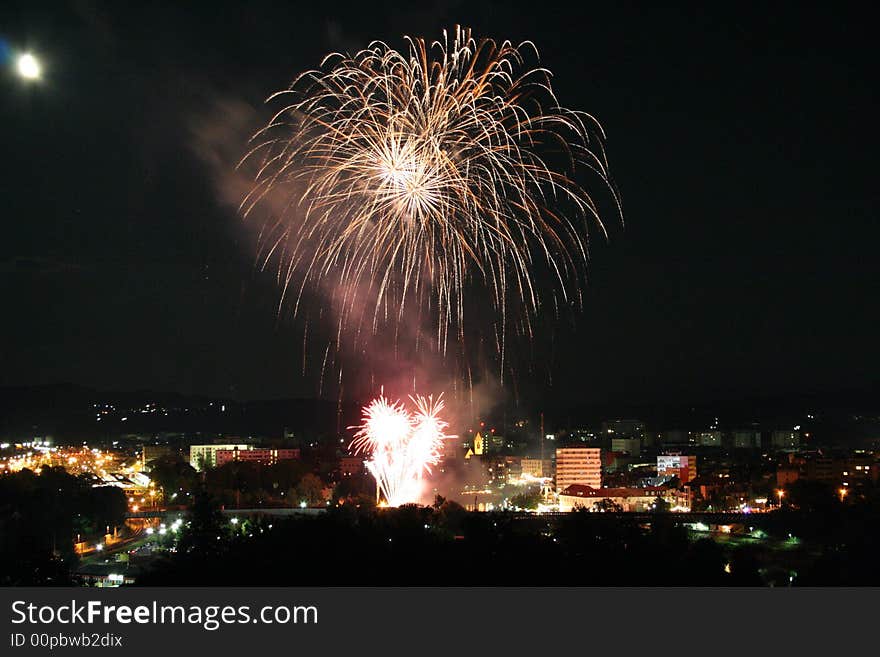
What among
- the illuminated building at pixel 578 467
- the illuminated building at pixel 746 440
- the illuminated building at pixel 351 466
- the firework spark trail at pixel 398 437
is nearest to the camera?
the firework spark trail at pixel 398 437

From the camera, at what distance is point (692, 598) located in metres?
9.16

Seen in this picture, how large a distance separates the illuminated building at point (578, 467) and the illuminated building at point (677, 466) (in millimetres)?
5232

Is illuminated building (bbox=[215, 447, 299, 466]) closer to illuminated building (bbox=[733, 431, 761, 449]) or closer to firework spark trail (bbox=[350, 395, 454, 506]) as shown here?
firework spark trail (bbox=[350, 395, 454, 506])

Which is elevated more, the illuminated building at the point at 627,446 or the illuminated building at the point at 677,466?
the illuminated building at the point at 627,446

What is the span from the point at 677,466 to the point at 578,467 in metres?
9.70

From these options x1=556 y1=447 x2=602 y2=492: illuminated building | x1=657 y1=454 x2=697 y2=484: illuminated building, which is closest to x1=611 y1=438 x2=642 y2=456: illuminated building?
x1=657 y1=454 x2=697 y2=484: illuminated building

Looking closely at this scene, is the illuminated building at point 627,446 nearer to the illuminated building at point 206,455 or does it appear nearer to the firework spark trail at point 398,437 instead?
the illuminated building at point 206,455

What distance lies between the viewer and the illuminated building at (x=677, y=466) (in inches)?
2418

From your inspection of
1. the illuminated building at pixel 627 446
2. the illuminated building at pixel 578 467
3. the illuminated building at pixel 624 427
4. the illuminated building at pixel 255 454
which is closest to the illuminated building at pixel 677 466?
the illuminated building at pixel 578 467

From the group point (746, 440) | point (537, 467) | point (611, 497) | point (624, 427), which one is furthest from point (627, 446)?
A: point (611, 497)

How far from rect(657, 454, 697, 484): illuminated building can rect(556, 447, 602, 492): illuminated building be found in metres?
5.23

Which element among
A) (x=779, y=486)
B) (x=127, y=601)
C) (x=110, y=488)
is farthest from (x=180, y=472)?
(x=127, y=601)

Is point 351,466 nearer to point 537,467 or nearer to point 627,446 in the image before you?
point 537,467

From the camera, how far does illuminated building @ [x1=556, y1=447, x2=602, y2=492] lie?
58594 millimetres
